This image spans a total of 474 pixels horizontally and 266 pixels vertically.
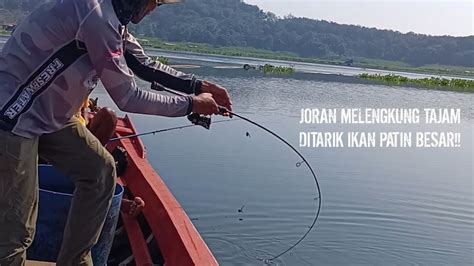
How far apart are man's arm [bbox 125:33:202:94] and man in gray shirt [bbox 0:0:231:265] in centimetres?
56

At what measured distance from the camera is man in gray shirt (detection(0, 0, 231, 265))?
8.89 feet

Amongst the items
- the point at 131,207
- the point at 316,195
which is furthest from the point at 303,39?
the point at 131,207

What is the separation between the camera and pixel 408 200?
912 cm

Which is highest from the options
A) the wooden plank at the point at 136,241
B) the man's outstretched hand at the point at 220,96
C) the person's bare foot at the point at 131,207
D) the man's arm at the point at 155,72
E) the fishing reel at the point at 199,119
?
the man's arm at the point at 155,72

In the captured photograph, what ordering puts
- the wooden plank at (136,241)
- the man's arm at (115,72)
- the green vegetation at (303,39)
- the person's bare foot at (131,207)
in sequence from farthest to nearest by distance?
the green vegetation at (303,39), the person's bare foot at (131,207), the wooden plank at (136,241), the man's arm at (115,72)

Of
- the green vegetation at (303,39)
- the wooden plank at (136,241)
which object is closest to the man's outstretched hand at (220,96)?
the wooden plank at (136,241)

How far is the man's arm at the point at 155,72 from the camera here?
362cm

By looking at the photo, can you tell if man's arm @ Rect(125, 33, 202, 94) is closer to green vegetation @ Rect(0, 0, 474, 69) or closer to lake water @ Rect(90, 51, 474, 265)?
lake water @ Rect(90, 51, 474, 265)

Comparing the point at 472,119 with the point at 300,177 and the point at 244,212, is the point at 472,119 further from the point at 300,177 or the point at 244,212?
the point at 244,212

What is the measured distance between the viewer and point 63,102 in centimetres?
282

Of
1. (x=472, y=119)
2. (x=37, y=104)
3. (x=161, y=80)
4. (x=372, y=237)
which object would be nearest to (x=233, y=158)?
(x=372, y=237)

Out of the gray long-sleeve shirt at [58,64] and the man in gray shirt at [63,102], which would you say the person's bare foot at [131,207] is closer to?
the man in gray shirt at [63,102]

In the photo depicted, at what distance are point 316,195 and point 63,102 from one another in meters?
6.08

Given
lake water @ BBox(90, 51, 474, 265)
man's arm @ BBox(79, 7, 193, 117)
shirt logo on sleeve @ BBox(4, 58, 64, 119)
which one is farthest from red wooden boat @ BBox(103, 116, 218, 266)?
lake water @ BBox(90, 51, 474, 265)
